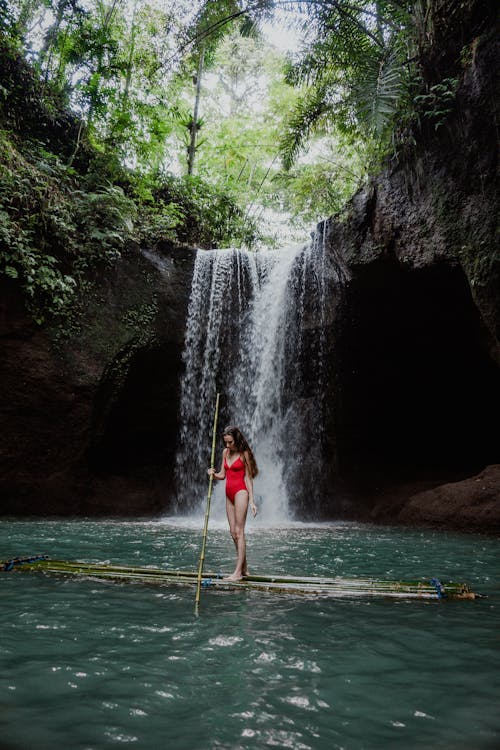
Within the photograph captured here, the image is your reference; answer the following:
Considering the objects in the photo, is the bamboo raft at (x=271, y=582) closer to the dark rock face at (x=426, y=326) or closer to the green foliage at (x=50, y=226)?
the dark rock face at (x=426, y=326)

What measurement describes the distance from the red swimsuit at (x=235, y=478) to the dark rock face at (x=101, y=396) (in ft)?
25.3

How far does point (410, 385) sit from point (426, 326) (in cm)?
217

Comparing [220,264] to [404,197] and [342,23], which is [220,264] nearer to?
[404,197]

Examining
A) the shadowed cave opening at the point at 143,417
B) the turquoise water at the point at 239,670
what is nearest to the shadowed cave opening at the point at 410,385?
the shadowed cave opening at the point at 143,417

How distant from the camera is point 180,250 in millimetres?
14719

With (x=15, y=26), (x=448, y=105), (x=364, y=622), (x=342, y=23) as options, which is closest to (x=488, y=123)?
(x=448, y=105)

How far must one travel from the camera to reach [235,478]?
5164mm

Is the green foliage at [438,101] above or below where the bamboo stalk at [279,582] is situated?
above

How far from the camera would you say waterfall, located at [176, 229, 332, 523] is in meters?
13.4

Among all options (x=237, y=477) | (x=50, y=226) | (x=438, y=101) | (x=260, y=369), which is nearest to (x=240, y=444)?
(x=237, y=477)

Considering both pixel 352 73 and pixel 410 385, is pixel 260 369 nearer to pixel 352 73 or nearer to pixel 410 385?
pixel 410 385

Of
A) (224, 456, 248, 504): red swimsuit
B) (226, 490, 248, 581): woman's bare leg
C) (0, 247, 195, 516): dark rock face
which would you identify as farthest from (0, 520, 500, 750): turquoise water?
(0, 247, 195, 516): dark rock face

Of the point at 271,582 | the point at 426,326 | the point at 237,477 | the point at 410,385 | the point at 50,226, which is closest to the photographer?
the point at 271,582

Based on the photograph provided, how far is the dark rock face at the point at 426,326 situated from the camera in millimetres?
9977
